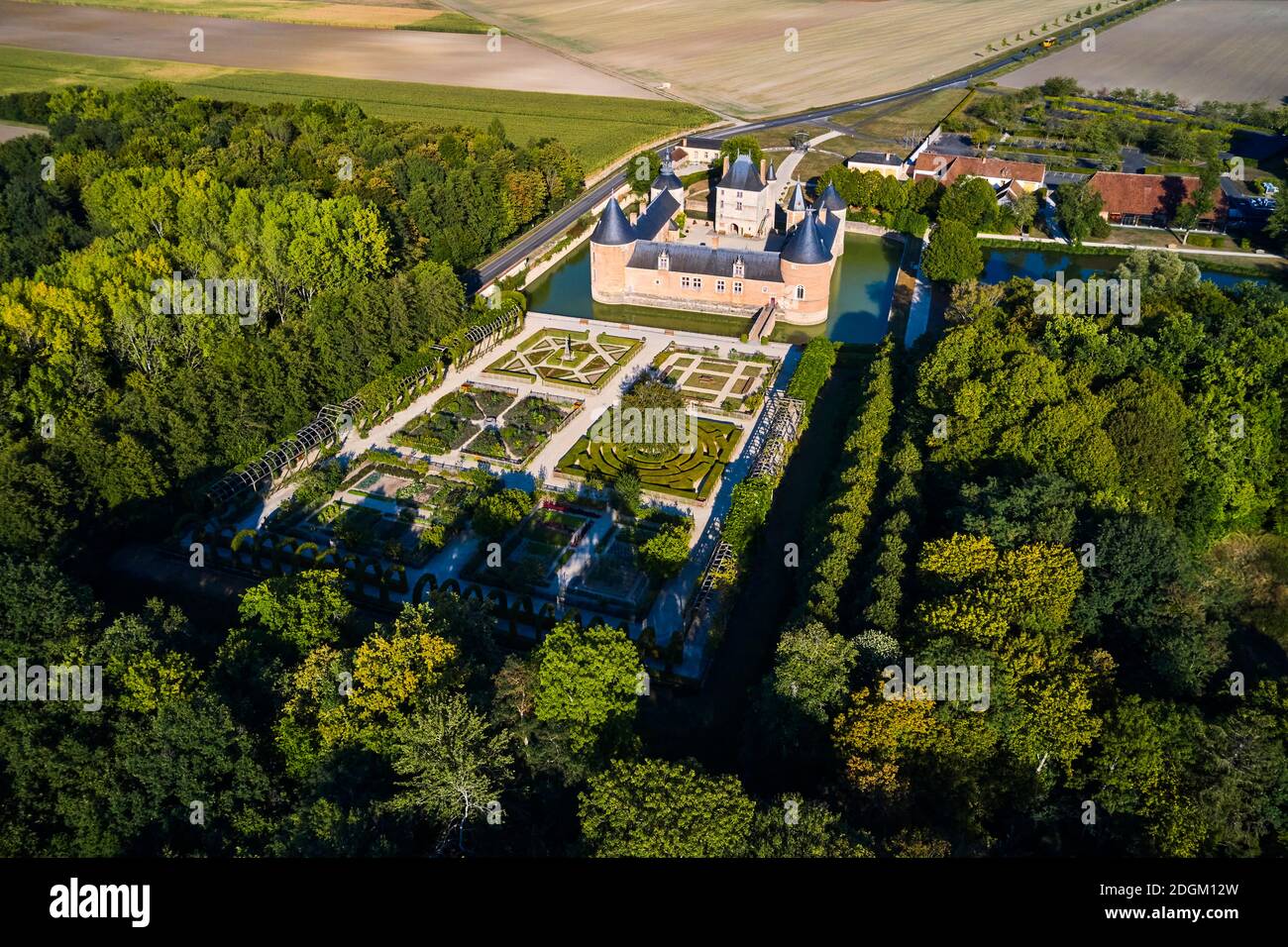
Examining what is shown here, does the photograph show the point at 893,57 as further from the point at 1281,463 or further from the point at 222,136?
the point at 1281,463

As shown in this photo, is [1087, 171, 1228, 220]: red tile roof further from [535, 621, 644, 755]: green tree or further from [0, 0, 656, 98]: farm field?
[535, 621, 644, 755]: green tree

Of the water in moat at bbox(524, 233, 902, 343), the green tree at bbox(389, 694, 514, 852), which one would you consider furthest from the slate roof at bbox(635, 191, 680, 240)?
the green tree at bbox(389, 694, 514, 852)

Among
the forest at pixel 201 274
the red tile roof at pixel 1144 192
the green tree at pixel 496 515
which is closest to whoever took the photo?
the green tree at pixel 496 515

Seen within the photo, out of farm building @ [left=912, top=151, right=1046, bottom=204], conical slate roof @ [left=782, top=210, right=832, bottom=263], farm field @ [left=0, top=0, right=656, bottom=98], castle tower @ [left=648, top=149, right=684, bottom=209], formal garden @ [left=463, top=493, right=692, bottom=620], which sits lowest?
formal garden @ [left=463, top=493, right=692, bottom=620]

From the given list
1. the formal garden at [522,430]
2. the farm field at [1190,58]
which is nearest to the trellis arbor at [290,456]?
the formal garden at [522,430]

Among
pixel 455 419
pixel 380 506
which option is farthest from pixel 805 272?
pixel 380 506

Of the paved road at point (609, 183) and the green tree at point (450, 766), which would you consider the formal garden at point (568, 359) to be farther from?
the green tree at point (450, 766)

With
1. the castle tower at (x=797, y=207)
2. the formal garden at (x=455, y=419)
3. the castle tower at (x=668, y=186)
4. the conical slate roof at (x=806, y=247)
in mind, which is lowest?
the formal garden at (x=455, y=419)
